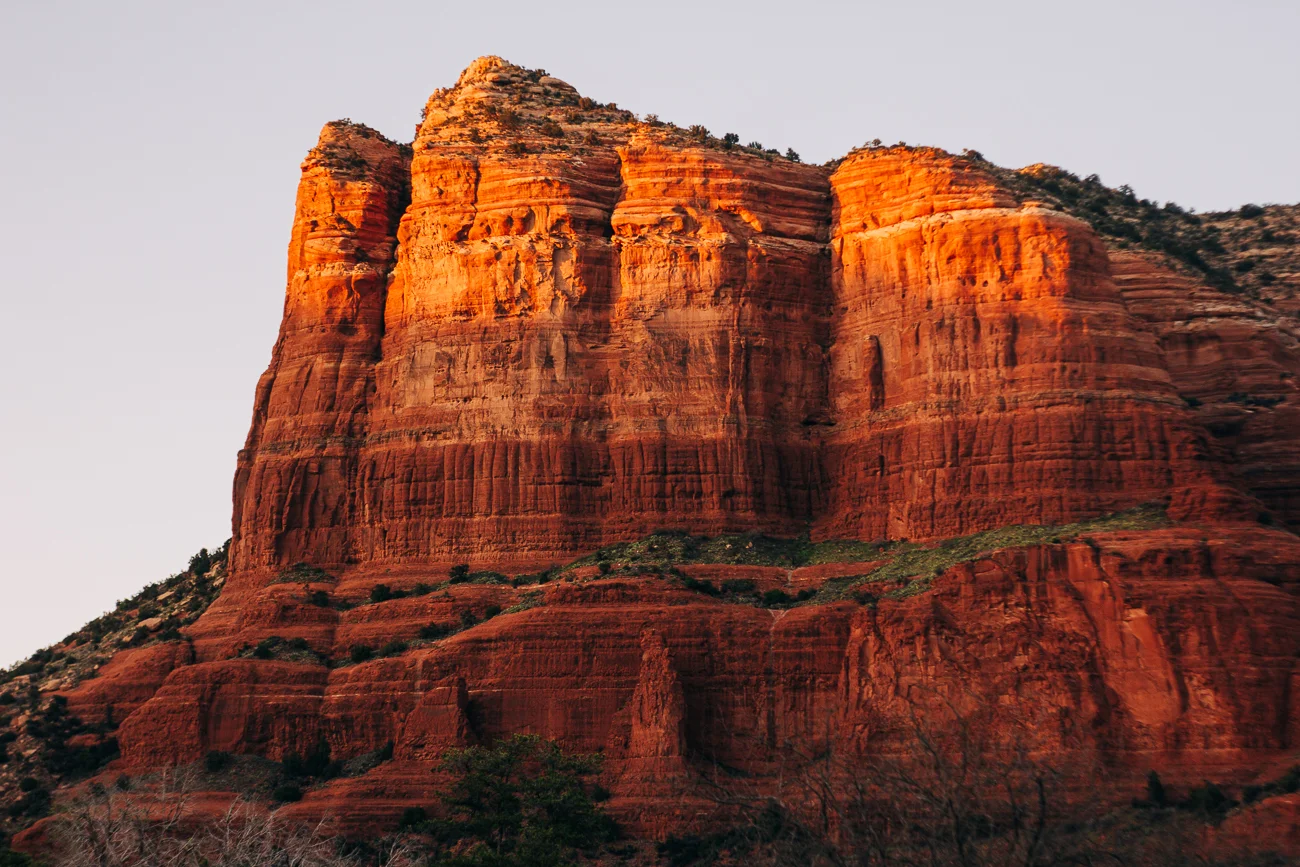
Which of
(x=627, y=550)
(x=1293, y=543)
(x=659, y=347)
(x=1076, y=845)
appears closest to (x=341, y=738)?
(x=627, y=550)

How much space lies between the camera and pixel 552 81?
357ft

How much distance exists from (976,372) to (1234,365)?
1493cm

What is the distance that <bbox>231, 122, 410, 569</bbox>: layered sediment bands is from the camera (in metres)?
95.1

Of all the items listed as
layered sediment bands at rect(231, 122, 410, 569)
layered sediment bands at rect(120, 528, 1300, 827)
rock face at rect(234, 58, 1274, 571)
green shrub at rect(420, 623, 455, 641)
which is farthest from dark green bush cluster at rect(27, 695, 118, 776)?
green shrub at rect(420, 623, 455, 641)

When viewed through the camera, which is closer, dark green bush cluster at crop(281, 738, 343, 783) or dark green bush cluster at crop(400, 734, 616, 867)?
dark green bush cluster at crop(400, 734, 616, 867)

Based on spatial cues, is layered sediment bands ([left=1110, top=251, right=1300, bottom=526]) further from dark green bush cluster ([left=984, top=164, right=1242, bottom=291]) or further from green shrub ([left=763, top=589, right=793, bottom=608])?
green shrub ([left=763, top=589, right=793, bottom=608])

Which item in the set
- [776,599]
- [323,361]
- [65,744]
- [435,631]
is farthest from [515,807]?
[323,361]

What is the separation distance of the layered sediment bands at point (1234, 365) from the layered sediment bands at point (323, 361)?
35.7m

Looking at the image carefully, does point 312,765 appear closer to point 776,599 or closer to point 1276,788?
point 776,599

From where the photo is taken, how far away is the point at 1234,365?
9525 centimetres

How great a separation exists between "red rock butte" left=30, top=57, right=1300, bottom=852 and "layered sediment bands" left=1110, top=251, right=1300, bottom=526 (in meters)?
0.19

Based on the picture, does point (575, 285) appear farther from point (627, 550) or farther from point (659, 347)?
point (627, 550)

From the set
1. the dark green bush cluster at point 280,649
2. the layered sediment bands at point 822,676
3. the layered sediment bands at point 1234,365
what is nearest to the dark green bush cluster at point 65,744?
the layered sediment bands at point 822,676

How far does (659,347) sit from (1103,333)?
1987 centimetres
